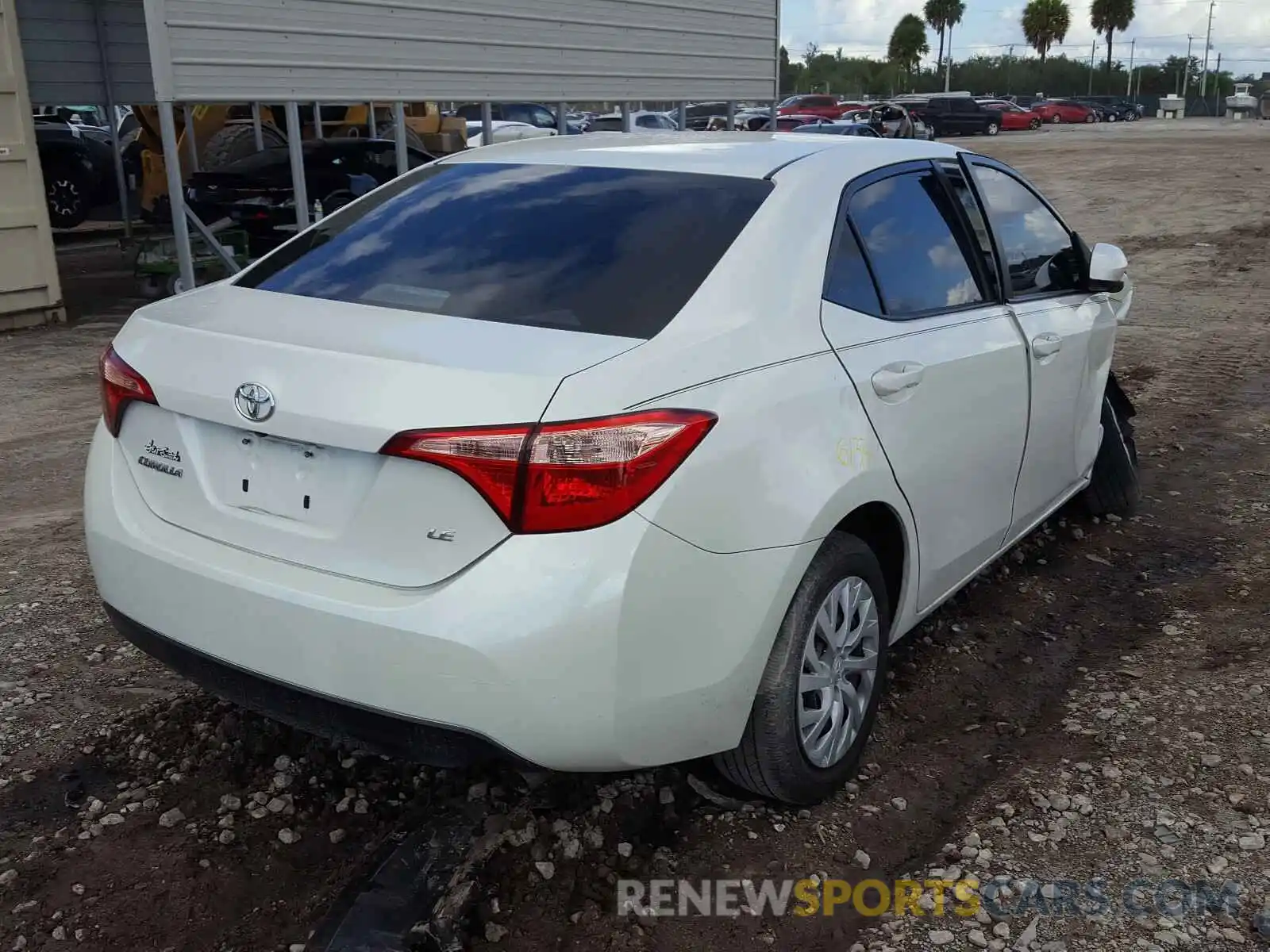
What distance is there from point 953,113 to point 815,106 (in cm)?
576

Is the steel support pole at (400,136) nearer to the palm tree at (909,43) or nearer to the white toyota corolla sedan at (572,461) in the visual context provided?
the white toyota corolla sedan at (572,461)

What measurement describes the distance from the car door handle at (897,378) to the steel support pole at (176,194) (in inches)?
289

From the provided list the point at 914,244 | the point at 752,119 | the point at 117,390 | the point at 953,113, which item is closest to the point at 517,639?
the point at 117,390

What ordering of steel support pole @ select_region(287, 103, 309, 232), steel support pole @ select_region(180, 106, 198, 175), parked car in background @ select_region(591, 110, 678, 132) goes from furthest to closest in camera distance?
parked car in background @ select_region(591, 110, 678, 132), steel support pole @ select_region(180, 106, 198, 175), steel support pole @ select_region(287, 103, 309, 232)

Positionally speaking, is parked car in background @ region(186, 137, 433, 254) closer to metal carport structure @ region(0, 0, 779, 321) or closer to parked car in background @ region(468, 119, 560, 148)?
metal carport structure @ region(0, 0, 779, 321)

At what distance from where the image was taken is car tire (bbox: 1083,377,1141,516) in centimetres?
521

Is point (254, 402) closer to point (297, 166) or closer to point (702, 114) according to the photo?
point (297, 166)

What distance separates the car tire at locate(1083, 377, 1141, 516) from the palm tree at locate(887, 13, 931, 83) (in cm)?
9562

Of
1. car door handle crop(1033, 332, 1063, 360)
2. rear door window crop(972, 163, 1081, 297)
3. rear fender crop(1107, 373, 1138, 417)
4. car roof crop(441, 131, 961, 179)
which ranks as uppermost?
car roof crop(441, 131, 961, 179)

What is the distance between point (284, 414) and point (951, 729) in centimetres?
217

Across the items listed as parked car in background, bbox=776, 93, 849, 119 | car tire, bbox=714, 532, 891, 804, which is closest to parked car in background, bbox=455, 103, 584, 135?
parked car in background, bbox=776, 93, 849, 119

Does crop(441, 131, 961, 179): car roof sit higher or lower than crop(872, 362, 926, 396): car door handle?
higher

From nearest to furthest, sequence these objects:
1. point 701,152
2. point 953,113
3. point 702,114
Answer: point 701,152
point 702,114
point 953,113

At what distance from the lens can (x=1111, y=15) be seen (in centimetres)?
9444
